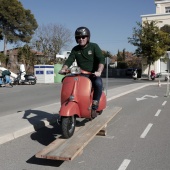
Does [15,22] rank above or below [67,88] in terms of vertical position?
above

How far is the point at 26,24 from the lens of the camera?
153 ft

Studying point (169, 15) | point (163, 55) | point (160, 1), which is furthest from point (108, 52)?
point (163, 55)

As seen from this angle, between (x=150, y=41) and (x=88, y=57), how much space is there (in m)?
32.3

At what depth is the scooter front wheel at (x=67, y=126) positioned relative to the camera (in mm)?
5508

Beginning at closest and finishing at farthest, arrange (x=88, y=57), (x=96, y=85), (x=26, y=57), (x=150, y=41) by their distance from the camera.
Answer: (x=96, y=85) → (x=88, y=57) → (x=150, y=41) → (x=26, y=57)

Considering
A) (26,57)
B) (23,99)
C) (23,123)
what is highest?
(26,57)

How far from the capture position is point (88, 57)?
6.48 meters

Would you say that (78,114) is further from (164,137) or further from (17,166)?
(164,137)

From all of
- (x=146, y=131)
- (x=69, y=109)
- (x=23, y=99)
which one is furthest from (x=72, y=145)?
(x=23, y=99)

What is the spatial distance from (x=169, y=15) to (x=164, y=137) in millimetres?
44585

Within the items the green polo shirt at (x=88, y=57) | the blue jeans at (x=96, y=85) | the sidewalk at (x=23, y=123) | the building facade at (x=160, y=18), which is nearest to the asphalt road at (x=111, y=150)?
the sidewalk at (x=23, y=123)

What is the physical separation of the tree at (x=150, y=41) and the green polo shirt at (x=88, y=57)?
104 feet

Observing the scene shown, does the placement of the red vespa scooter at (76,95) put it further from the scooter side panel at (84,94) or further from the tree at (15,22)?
the tree at (15,22)

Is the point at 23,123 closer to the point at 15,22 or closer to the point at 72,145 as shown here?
the point at 72,145
